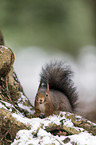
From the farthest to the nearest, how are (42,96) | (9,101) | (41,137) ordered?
(42,96), (9,101), (41,137)

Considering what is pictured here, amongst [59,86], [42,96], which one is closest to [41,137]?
[42,96]

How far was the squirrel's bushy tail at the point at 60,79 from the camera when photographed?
7.04 feet

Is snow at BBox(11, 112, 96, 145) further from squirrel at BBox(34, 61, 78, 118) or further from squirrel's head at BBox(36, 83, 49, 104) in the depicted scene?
squirrel at BBox(34, 61, 78, 118)

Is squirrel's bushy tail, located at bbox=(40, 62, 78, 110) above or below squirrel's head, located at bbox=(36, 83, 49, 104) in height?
above

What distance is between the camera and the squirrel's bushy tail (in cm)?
214

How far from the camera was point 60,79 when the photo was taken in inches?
85.1

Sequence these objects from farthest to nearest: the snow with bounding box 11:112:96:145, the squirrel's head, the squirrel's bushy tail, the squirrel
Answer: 1. the squirrel's bushy tail
2. the squirrel
3. the squirrel's head
4. the snow with bounding box 11:112:96:145

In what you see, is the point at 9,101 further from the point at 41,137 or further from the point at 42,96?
the point at 41,137

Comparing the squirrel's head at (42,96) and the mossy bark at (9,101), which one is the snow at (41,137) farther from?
the squirrel's head at (42,96)

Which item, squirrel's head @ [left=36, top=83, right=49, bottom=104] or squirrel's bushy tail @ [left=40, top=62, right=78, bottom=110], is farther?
squirrel's bushy tail @ [left=40, top=62, right=78, bottom=110]

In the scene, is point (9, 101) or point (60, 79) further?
point (60, 79)

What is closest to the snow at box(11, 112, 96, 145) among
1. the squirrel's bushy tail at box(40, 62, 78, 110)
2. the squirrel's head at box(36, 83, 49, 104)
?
the squirrel's head at box(36, 83, 49, 104)

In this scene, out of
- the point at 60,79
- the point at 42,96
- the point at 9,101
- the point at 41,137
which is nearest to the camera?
→ the point at 41,137

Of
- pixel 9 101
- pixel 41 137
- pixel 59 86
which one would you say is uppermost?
pixel 59 86
